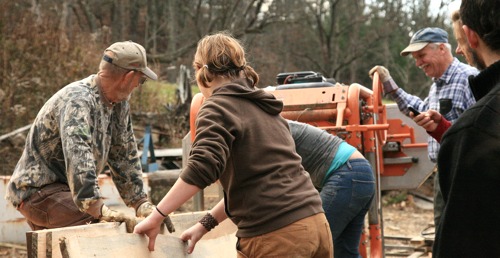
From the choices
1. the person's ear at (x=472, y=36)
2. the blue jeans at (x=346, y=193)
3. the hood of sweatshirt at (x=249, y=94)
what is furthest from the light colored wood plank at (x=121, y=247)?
the person's ear at (x=472, y=36)

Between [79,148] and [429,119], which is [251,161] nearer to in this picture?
[79,148]

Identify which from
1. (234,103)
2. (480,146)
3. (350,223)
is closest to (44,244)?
(234,103)

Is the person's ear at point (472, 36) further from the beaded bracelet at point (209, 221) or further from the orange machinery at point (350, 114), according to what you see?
the orange machinery at point (350, 114)

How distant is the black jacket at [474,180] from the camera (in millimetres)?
2094

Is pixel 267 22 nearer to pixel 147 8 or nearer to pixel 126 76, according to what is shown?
pixel 147 8

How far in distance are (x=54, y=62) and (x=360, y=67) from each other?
17698 millimetres

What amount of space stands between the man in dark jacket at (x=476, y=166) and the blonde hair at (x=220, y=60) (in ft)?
4.99

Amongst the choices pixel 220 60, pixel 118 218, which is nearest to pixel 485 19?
pixel 220 60

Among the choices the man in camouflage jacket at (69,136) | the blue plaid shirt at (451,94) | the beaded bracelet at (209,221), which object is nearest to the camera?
the beaded bracelet at (209,221)

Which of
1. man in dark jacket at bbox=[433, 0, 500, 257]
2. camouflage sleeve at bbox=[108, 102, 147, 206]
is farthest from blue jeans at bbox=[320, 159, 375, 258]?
man in dark jacket at bbox=[433, 0, 500, 257]

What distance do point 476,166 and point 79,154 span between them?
8.28 ft

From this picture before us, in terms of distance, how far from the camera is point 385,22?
88.7 ft

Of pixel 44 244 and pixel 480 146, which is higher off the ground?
pixel 480 146

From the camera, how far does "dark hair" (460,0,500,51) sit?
219 centimetres
